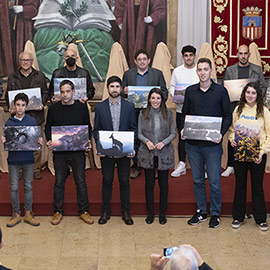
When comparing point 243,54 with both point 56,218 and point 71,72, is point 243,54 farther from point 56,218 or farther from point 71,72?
point 56,218

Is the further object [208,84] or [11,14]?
[11,14]

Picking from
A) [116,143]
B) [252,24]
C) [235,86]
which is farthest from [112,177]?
[252,24]

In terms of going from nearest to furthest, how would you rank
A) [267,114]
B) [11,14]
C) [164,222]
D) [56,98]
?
[267,114] → [164,222] → [56,98] → [11,14]

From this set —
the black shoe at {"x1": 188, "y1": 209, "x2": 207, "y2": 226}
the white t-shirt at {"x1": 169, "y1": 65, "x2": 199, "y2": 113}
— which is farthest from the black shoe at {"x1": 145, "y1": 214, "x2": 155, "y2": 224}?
the white t-shirt at {"x1": 169, "y1": 65, "x2": 199, "y2": 113}

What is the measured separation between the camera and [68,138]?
678 centimetres

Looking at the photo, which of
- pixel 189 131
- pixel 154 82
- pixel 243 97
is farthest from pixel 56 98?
pixel 243 97

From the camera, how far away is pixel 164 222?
7.00m

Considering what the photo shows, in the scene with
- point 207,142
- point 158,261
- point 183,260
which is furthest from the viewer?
point 207,142

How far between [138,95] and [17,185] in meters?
1.91

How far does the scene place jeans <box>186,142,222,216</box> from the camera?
6691mm

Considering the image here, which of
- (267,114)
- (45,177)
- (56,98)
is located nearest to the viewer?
(267,114)

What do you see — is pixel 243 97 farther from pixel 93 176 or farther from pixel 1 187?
pixel 1 187

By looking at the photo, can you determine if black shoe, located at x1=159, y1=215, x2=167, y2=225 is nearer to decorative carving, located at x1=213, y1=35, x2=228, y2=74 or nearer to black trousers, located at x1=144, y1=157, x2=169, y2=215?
black trousers, located at x1=144, y1=157, x2=169, y2=215

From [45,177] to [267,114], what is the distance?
349 cm
